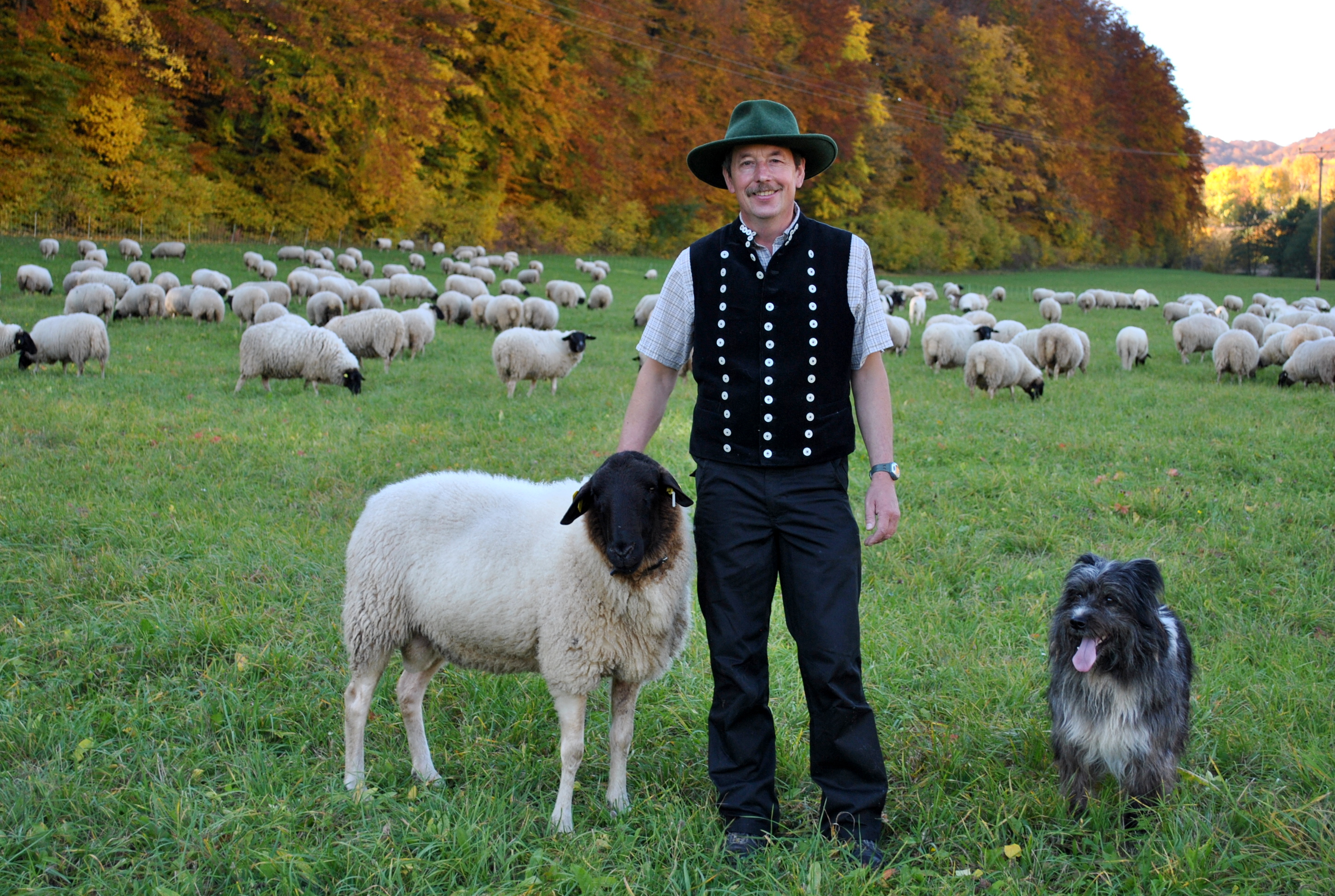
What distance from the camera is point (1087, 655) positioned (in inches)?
121

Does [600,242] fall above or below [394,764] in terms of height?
above

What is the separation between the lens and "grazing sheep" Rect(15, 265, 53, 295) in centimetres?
2058

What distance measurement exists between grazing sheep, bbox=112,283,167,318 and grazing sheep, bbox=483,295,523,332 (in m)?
6.82

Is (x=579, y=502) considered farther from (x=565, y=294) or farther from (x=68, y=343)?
(x=565, y=294)

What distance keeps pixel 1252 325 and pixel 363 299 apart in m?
19.3

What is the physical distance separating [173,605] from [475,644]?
7.48ft

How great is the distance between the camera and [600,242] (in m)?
48.8

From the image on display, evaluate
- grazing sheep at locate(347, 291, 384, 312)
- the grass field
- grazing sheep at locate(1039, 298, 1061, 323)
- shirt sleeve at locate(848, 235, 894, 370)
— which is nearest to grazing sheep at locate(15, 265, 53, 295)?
grazing sheep at locate(347, 291, 384, 312)

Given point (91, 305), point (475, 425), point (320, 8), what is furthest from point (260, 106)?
point (475, 425)

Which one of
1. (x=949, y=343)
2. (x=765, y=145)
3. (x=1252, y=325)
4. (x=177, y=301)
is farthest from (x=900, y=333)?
(x=765, y=145)

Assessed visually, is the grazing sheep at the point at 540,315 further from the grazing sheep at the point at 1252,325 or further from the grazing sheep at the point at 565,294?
the grazing sheep at the point at 1252,325

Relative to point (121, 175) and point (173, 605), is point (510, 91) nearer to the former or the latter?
point (121, 175)

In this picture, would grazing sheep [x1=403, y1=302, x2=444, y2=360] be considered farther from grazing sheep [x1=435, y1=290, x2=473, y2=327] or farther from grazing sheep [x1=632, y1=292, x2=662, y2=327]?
grazing sheep [x1=632, y1=292, x2=662, y2=327]

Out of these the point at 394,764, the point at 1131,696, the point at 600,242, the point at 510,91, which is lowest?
the point at 394,764
